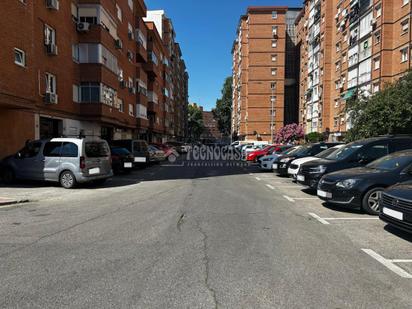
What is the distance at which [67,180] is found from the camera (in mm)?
12453

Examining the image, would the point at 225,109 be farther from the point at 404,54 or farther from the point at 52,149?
the point at 52,149

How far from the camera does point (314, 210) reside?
8547 mm

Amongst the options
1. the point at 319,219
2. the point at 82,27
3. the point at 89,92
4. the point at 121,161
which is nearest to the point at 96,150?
the point at 121,161

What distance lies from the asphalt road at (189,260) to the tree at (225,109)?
8924 cm

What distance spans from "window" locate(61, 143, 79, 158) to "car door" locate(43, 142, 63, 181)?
18 cm

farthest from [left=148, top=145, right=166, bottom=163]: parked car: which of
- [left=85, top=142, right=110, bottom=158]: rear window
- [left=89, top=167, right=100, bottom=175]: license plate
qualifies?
[left=89, top=167, right=100, bottom=175]: license plate

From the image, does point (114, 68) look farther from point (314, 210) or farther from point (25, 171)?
point (314, 210)

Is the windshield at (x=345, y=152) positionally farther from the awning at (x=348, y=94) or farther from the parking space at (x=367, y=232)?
the awning at (x=348, y=94)

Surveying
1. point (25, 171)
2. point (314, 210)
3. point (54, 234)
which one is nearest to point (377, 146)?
point (314, 210)

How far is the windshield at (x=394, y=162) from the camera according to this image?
7.94 m

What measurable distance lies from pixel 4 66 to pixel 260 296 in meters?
14.4

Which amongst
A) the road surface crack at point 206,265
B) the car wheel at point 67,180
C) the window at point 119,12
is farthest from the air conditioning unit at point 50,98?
the road surface crack at point 206,265

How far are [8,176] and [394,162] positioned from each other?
12928 mm

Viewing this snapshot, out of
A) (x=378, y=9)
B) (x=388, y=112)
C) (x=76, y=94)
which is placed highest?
(x=378, y=9)
